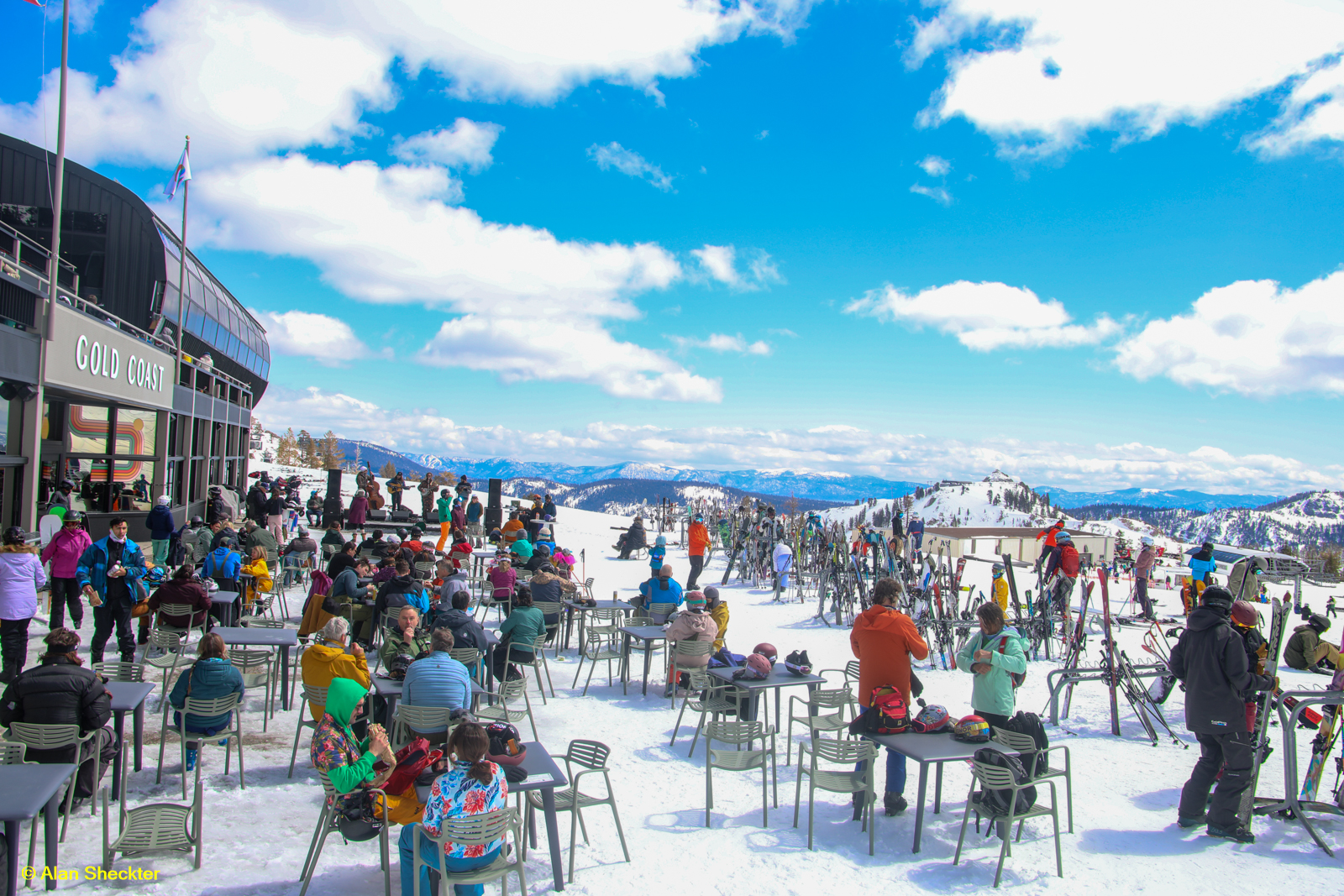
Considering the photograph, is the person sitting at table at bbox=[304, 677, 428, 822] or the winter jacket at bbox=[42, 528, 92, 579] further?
the winter jacket at bbox=[42, 528, 92, 579]

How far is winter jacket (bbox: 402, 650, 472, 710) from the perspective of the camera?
18.2 ft

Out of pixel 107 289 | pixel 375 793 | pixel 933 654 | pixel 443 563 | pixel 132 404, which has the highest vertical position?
pixel 107 289

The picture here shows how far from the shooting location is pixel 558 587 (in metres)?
10.8

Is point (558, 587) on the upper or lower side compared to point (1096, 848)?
upper

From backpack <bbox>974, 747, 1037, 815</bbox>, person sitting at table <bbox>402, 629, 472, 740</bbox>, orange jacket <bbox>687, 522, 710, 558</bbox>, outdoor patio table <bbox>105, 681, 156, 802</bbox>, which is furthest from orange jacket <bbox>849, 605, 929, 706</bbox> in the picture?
orange jacket <bbox>687, 522, 710, 558</bbox>

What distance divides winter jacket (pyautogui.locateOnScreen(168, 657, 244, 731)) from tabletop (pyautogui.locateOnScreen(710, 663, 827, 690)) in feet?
13.8

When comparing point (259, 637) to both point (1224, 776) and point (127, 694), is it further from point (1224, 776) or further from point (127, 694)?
point (1224, 776)

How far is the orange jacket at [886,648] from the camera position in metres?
5.84

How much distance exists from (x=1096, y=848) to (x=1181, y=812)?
95cm

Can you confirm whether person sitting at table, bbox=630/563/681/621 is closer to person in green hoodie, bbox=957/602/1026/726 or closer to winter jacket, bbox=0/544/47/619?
person in green hoodie, bbox=957/602/1026/726

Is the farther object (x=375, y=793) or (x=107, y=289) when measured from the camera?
(x=107, y=289)

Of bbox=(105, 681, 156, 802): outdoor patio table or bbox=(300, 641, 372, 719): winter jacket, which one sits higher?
bbox=(300, 641, 372, 719): winter jacket

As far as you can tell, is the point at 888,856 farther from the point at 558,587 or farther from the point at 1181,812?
the point at 558,587

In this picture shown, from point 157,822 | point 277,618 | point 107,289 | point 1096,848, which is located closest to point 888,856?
point 1096,848
